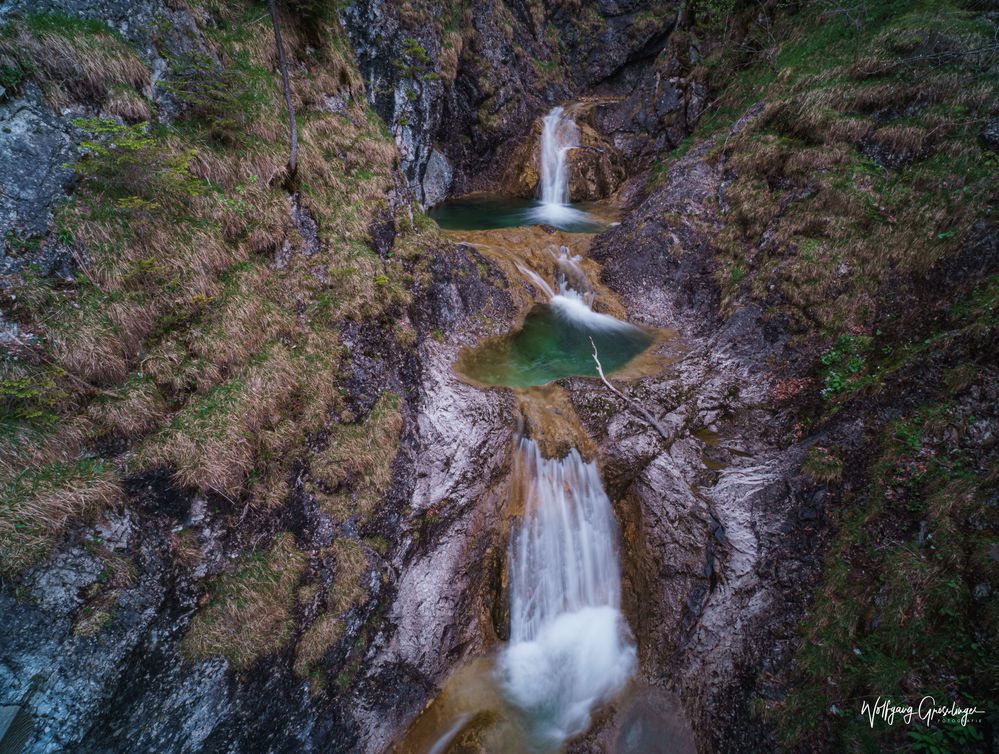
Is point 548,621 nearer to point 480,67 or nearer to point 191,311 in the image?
point 191,311

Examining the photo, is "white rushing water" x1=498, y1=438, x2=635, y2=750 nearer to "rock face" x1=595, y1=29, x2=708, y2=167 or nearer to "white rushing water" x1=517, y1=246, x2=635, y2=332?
"white rushing water" x1=517, y1=246, x2=635, y2=332

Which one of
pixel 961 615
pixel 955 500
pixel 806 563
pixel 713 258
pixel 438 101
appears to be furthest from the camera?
pixel 438 101

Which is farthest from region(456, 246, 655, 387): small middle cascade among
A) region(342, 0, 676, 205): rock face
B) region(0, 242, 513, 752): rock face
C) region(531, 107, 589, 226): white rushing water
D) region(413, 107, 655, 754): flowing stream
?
region(342, 0, 676, 205): rock face

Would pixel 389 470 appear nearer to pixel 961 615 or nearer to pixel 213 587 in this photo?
pixel 213 587

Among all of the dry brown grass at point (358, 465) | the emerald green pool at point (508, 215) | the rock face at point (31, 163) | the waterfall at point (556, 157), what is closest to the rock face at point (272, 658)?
the dry brown grass at point (358, 465)

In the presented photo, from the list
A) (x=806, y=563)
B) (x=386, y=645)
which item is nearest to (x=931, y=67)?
(x=806, y=563)
